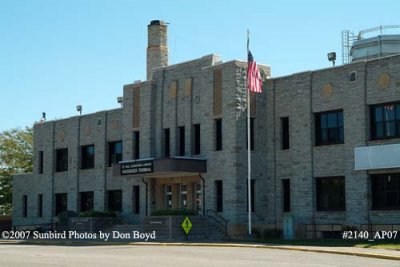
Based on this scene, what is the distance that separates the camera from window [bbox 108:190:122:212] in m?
50.4

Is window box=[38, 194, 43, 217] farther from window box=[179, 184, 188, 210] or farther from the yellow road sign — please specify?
the yellow road sign

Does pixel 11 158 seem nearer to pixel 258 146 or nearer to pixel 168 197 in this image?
pixel 168 197

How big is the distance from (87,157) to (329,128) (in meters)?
21.2

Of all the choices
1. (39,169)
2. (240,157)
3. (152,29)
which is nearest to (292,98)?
(240,157)

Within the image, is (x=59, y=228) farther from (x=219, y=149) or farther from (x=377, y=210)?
(x=377, y=210)

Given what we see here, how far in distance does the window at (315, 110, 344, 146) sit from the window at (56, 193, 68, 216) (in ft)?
75.4

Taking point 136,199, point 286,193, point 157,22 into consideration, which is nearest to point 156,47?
point 157,22

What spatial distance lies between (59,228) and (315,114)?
19.5m

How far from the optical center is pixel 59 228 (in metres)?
49.0

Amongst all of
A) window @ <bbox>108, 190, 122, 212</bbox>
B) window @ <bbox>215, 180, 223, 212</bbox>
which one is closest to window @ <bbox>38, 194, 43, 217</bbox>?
window @ <bbox>108, 190, 122, 212</bbox>

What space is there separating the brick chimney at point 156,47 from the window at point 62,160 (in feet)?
32.8

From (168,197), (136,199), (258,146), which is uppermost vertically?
(258,146)

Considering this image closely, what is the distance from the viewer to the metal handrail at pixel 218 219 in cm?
4052

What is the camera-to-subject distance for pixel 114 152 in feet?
169
